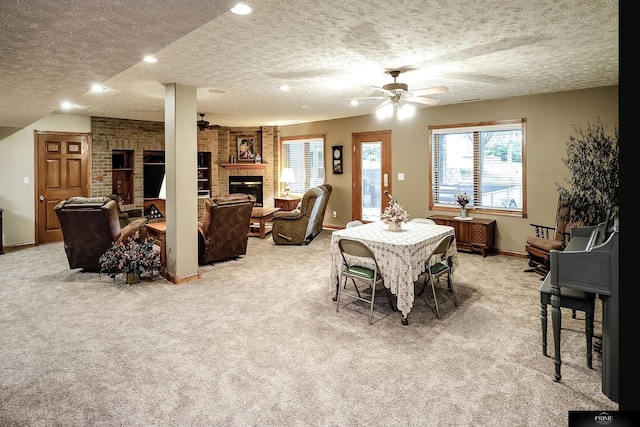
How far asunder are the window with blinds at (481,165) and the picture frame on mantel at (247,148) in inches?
187

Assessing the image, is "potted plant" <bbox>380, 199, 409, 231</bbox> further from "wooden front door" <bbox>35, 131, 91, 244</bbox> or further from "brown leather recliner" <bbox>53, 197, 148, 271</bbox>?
"wooden front door" <bbox>35, 131, 91, 244</bbox>

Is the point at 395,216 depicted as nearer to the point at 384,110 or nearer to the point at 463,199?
the point at 384,110

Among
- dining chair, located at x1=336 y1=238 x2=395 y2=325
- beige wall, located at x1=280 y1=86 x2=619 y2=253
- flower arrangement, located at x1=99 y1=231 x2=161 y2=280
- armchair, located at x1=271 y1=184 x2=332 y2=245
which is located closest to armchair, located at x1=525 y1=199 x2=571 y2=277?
beige wall, located at x1=280 y1=86 x2=619 y2=253

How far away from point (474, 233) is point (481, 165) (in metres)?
1.22

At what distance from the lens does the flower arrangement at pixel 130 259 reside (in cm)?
496

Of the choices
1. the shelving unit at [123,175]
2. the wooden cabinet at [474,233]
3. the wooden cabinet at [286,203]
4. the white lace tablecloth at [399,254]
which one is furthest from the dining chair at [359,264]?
the shelving unit at [123,175]

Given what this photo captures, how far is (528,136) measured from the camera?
244 inches

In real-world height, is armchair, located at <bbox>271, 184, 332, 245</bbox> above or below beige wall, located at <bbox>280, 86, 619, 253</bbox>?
below

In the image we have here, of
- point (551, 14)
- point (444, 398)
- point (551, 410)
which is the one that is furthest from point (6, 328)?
point (551, 14)

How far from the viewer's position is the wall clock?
8.79 m

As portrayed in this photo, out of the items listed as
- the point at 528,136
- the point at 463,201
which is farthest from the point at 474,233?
the point at 528,136

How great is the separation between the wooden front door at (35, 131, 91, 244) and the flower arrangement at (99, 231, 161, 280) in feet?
11.7

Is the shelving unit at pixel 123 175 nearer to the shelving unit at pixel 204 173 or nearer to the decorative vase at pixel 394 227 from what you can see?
the shelving unit at pixel 204 173

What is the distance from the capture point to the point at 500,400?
2451mm
